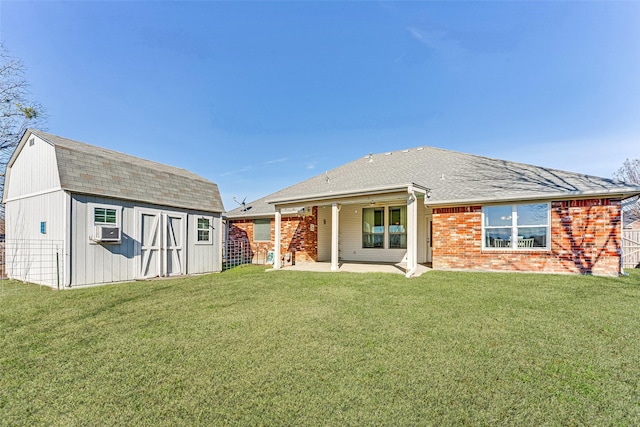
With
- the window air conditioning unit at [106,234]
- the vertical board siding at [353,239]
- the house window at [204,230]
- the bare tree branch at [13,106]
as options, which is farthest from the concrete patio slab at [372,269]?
the bare tree branch at [13,106]

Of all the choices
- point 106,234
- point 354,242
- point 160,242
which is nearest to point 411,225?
point 354,242

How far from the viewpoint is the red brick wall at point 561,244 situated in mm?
8469

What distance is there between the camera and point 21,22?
10.9m

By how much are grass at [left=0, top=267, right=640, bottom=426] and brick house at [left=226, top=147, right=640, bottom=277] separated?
2.57m

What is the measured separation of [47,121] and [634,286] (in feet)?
79.1

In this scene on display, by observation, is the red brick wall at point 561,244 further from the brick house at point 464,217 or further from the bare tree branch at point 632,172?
the bare tree branch at point 632,172

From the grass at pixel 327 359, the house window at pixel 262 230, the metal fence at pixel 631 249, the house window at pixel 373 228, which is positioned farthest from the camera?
the house window at pixel 262 230

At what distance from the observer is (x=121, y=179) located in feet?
31.5

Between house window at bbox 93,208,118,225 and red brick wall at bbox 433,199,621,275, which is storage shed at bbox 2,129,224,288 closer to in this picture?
house window at bbox 93,208,118,225

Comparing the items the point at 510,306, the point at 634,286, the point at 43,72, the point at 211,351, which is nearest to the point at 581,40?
the point at 634,286

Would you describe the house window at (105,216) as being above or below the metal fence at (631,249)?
above

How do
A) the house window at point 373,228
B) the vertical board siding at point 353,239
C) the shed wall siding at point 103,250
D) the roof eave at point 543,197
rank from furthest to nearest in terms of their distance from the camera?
1. the house window at point 373,228
2. the vertical board siding at point 353,239
3. the shed wall siding at point 103,250
4. the roof eave at point 543,197

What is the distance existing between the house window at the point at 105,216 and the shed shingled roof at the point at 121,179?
46 cm

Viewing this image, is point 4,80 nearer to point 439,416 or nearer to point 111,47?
point 111,47
